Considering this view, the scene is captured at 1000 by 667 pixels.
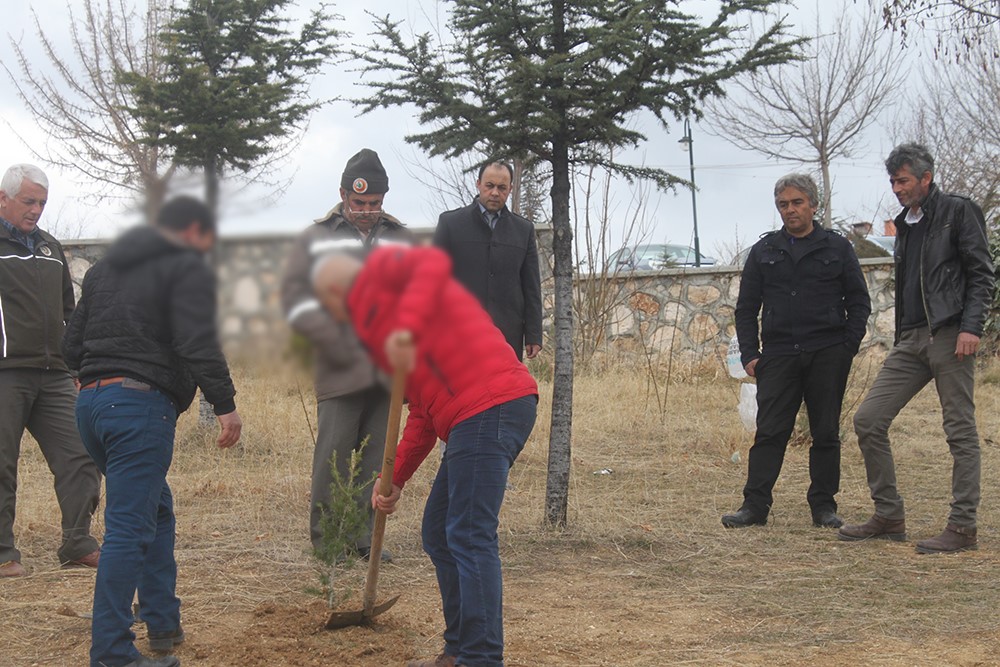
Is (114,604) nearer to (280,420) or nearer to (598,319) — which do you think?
(280,420)

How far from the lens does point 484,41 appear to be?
4.95 m

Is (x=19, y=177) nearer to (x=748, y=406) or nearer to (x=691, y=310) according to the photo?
(x=748, y=406)

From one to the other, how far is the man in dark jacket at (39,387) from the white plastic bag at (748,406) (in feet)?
19.1

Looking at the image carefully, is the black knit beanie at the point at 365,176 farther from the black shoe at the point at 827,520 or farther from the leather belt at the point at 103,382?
the black shoe at the point at 827,520

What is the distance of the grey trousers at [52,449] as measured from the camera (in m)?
5.30

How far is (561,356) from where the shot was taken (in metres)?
5.87

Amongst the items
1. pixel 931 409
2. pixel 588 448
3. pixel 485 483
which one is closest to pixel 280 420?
pixel 588 448

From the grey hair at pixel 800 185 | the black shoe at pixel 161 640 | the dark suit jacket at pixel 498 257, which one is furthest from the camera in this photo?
the grey hair at pixel 800 185

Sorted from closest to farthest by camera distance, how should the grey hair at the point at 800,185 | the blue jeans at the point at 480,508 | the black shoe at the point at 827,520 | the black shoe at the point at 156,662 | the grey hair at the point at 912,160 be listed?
1. the blue jeans at the point at 480,508
2. the black shoe at the point at 156,662
3. the grey hair at the point at 912,160
4. the grey hair at the point at 800,185
5. the black shoe at the point at 827,520

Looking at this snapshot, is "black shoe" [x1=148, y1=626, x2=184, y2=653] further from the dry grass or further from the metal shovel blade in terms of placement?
the metal shovel blade

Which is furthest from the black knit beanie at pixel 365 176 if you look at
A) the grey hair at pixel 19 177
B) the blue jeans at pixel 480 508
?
the grey hair at pixel 19 177

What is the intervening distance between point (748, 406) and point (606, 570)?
14.3 ft

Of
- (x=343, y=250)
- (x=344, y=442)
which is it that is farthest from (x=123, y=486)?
(x=343, y=250)

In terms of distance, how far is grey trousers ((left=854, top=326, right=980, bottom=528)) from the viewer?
541 cm
